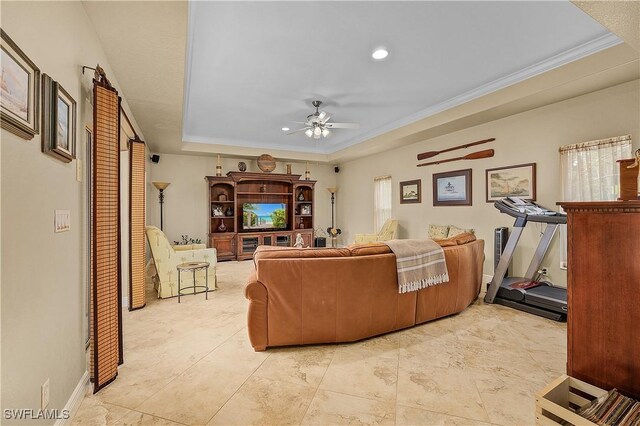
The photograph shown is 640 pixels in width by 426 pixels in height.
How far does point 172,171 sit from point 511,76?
22.2 feet

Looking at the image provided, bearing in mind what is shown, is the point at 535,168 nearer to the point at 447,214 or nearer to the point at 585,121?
the point at 585,121

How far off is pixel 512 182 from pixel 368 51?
2.97 metres

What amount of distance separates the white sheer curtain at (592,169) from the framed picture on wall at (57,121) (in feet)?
16.2

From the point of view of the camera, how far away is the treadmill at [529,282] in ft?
10.5

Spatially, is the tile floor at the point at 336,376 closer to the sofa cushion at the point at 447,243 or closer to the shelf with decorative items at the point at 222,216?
the sofa cushion at the point at 447,243

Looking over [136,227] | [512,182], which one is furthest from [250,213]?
[512,182]

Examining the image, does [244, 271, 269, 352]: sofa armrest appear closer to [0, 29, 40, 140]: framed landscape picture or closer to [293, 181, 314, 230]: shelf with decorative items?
[0, 29, 40, 140]: framed landscape picture

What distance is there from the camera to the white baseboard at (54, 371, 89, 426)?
64.5 inches

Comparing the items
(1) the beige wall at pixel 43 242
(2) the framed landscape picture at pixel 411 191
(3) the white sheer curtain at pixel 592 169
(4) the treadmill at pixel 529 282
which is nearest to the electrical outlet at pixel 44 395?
(1) the beige wall at pixel 43 242

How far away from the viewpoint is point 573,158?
360cm

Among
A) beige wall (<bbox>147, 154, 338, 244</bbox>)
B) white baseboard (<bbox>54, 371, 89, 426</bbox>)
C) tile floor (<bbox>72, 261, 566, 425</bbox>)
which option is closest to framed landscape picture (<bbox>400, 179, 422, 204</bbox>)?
tile floor (<bbox>72, 261, 566, 425</bbox>)

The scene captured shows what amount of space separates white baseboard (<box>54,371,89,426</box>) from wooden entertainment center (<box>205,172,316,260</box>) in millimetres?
4753

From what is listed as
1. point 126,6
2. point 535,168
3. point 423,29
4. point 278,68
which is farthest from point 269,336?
point 535,168

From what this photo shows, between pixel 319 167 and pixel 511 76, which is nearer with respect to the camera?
pixel 511 76
